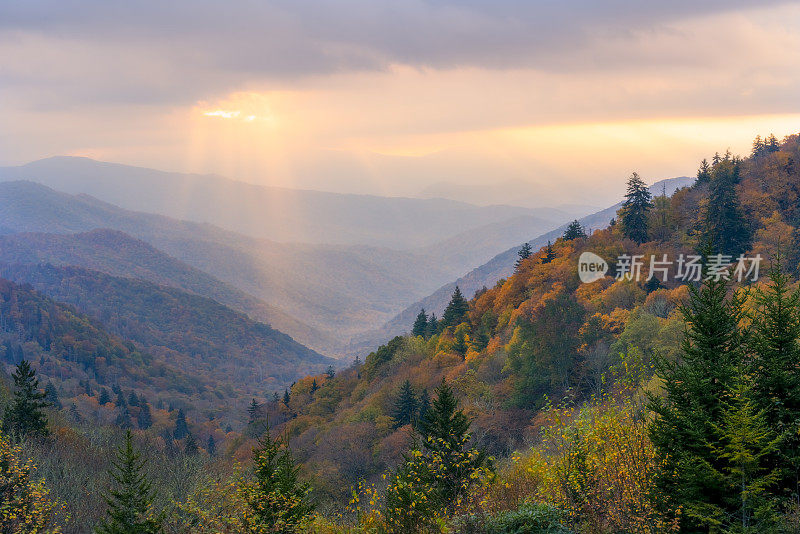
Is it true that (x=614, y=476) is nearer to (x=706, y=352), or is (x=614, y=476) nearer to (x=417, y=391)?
(x=706, y=352)

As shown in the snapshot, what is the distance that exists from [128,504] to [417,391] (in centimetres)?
5018

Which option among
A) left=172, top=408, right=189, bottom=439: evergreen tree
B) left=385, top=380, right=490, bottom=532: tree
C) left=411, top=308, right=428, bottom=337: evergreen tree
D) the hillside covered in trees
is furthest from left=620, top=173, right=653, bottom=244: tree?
left=172, top=408, right=189, bottom=439: evergreen tree

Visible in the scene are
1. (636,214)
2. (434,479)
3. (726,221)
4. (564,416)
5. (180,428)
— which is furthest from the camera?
(180,428)

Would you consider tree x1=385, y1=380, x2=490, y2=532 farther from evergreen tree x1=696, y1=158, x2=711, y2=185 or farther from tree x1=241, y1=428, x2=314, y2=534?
evergreen tree x1=696, y1=158, x2=711, y2=185

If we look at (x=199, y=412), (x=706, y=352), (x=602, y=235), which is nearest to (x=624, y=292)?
(x=602, y=235)

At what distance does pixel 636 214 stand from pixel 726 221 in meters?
12.2

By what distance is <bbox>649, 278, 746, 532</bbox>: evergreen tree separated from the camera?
13.7 metres

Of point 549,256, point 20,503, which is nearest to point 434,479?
point 20,503

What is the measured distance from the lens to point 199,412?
165625mm

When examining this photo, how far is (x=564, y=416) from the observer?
27891 millimetres

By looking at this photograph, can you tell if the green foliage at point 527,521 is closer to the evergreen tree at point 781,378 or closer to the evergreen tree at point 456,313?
the evergreen tree at point 781,378

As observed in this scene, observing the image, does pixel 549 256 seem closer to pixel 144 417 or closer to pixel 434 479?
pixel 434 479

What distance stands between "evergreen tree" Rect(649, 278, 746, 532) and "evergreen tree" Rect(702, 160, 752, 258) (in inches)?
2062

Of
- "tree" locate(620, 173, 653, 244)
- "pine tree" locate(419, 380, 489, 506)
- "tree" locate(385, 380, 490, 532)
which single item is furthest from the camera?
"tree" locate(620, 173, 653, 244)
